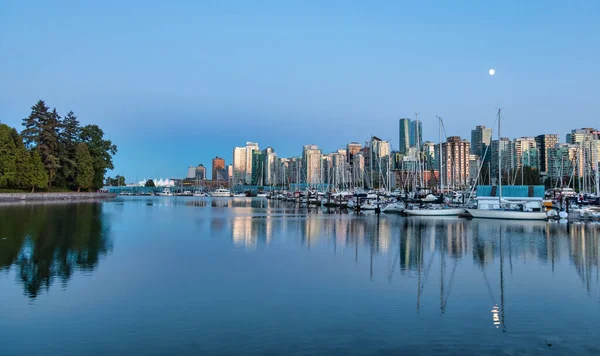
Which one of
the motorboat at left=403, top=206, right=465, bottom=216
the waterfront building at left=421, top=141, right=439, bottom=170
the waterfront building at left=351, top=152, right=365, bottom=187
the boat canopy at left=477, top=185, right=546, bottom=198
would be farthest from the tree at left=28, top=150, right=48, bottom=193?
the waterfront building at left=421, top=141, right=439, bottom=170

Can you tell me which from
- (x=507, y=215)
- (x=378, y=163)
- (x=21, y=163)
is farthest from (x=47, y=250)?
(x=378, y=163)

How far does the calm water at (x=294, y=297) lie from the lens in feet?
36.0

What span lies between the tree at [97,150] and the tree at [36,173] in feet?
67.7

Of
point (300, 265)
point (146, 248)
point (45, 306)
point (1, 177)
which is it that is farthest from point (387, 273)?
point (1, 177)

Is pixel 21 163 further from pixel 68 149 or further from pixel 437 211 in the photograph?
pixel 437 211

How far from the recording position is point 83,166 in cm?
9800

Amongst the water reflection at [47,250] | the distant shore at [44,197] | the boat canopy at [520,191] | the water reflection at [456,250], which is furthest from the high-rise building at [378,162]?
the water reflection at [47,250]

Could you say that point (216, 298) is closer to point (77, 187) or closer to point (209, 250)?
point (209, 250)

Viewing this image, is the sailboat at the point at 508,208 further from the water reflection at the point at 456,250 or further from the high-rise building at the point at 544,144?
the high-rise building at the point at 544,144

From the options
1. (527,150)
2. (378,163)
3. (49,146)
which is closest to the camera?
(49,146)

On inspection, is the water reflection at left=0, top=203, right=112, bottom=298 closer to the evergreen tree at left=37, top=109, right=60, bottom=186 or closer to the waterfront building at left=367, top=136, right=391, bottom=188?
the evergreen tree at left=37, top=109, right=60, bottom=186

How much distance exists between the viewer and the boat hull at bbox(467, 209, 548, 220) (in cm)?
4941

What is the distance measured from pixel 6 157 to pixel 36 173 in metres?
8.09

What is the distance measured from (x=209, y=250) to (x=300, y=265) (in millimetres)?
6933
